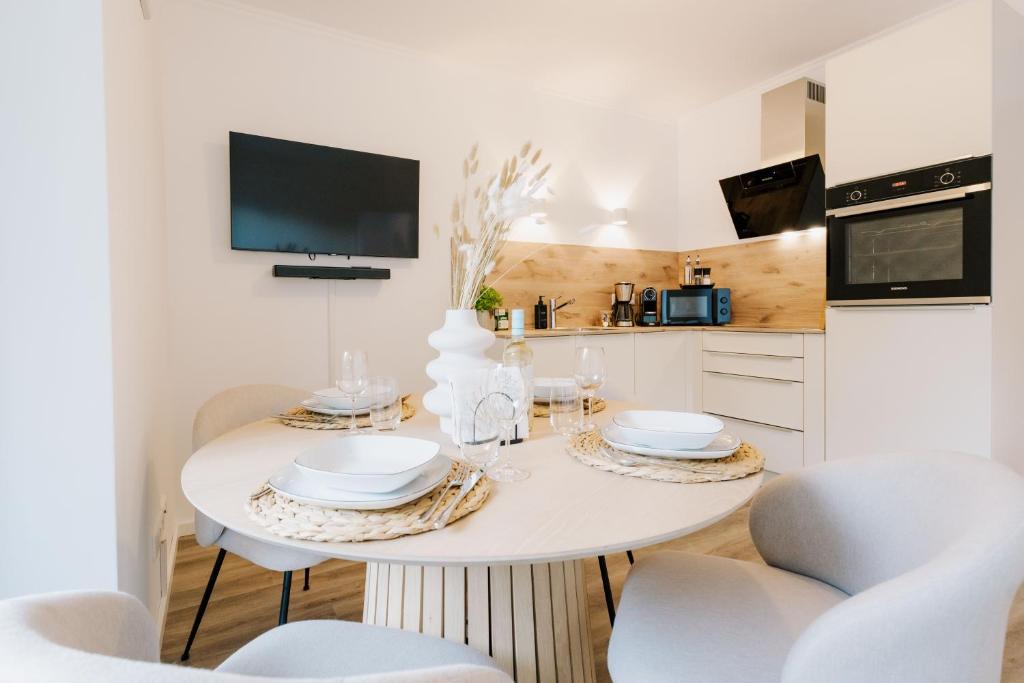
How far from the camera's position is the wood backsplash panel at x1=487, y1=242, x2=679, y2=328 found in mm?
3861

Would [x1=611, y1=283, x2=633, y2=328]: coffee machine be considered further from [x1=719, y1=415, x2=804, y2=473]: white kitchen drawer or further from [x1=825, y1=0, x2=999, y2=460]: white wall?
[x1=825, y1=0, x2=999, y2=460]: white wall

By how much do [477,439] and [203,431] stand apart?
1.10 metres

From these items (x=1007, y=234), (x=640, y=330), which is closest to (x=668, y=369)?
(x=640, y=330)

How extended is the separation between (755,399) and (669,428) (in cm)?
254

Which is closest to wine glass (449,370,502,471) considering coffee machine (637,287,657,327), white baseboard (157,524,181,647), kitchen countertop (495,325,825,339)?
white baseboard (157,524,181,647)

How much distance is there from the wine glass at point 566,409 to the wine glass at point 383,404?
0.41 m

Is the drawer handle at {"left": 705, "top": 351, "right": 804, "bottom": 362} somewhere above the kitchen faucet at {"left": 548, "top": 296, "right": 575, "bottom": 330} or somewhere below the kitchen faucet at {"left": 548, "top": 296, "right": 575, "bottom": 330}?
below

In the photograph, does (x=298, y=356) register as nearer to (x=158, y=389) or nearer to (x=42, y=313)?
(x=158, y=389)

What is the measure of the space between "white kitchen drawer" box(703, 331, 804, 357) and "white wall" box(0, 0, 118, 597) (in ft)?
10.7

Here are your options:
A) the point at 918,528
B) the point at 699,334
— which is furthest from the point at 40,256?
the point at 699,334

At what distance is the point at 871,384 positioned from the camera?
2.88m

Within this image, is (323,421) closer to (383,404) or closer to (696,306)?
(383,404)

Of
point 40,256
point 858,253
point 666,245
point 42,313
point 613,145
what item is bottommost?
point 42,313

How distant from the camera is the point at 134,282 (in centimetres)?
154
